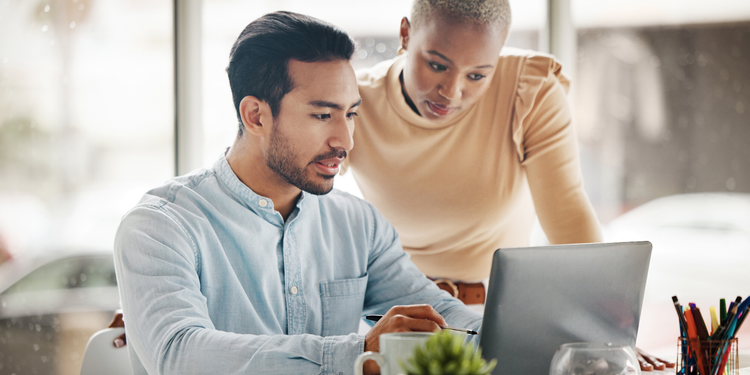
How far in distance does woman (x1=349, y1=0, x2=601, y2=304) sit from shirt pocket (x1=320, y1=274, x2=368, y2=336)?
417 millimetres

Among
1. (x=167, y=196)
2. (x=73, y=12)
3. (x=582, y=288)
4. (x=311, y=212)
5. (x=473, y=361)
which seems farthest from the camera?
(x=73, y=12)

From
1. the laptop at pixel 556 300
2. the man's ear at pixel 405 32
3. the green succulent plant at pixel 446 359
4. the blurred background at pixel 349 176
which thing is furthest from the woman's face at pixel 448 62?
the green succulent plant at pixel 446 359

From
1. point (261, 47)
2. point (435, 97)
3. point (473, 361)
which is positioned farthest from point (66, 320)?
point (473, 361)

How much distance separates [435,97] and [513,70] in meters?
0.28

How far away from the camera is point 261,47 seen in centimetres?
127

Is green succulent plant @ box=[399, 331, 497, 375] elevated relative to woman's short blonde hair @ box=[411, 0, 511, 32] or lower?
lower

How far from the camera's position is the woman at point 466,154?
1.57m

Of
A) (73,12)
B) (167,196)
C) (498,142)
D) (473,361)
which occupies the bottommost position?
(473,361)

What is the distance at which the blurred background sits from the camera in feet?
5.87

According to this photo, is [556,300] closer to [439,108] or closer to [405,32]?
[439,108]

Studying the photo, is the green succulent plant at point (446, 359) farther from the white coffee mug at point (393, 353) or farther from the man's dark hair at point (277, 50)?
the man's dark hair at point (277, 50)

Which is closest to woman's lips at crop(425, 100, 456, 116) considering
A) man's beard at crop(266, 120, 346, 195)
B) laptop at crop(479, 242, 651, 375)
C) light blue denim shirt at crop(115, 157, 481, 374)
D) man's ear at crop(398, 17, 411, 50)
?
man's ear at crop(398, 17, 411, 50)

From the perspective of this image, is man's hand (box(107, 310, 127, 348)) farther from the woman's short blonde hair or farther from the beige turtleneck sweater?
the woman's short blonde hair

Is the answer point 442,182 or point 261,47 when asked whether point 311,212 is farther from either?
point 442,182
